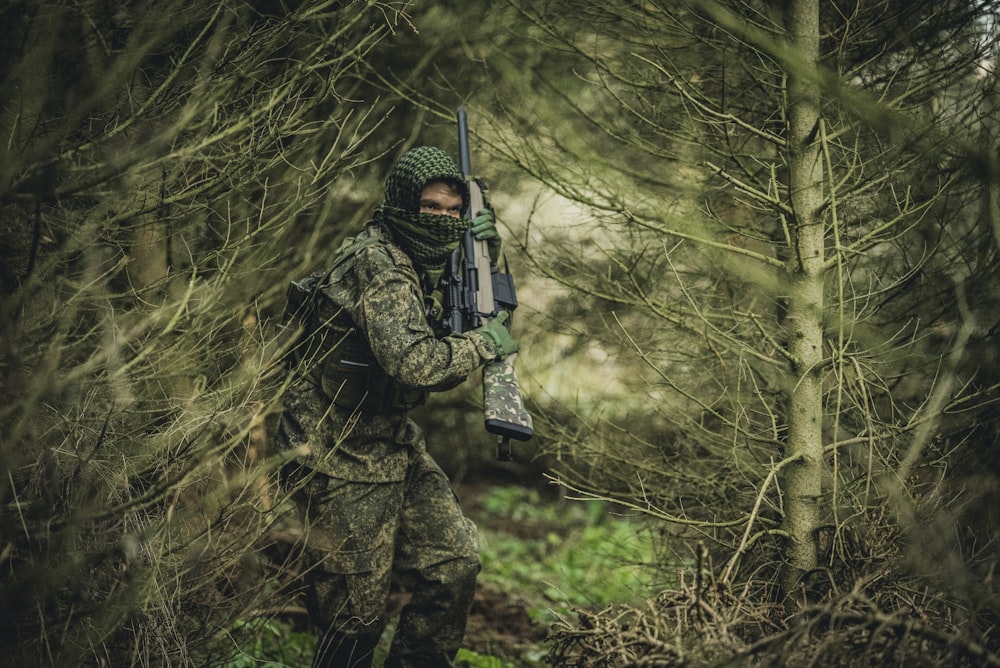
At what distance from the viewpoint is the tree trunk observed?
10.5 feet

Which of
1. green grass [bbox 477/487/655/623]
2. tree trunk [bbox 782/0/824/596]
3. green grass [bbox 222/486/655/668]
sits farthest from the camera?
green grass [bbox 477/487/655/623]

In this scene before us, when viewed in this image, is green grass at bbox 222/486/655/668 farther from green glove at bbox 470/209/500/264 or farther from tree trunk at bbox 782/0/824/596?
green glove at bbox 470/209/500/264

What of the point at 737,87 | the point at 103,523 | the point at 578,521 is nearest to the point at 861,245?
the point at 737,87

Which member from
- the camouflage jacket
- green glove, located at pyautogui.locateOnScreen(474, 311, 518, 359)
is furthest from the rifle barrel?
green glove, located at pyautogui.locateOnScreen(474, 311, 518, 359)

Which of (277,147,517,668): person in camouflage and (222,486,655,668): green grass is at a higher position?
(277,147,517,668): person in camouflage

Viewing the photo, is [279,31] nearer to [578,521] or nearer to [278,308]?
[278,308]

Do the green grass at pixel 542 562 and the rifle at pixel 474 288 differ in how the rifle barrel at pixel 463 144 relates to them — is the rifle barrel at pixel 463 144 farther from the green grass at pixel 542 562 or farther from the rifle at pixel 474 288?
the green grass at pixel 542 562

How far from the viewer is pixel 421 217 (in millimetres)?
3508

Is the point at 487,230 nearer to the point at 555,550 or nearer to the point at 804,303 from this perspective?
the point at 804,303

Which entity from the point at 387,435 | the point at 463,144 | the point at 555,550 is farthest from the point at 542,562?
the point at 463,144

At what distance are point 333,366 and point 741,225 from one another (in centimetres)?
231

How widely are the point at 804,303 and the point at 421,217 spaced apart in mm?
1789

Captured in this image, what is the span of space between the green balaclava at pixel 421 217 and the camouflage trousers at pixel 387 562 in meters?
1.00

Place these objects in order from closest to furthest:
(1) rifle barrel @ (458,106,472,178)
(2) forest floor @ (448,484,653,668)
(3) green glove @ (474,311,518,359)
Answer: (3) green glove @ (474,311,518,359)
(1) rifle barrel @ (458,106,472,178)
(2) forest floor @ (448,484,653,668)
